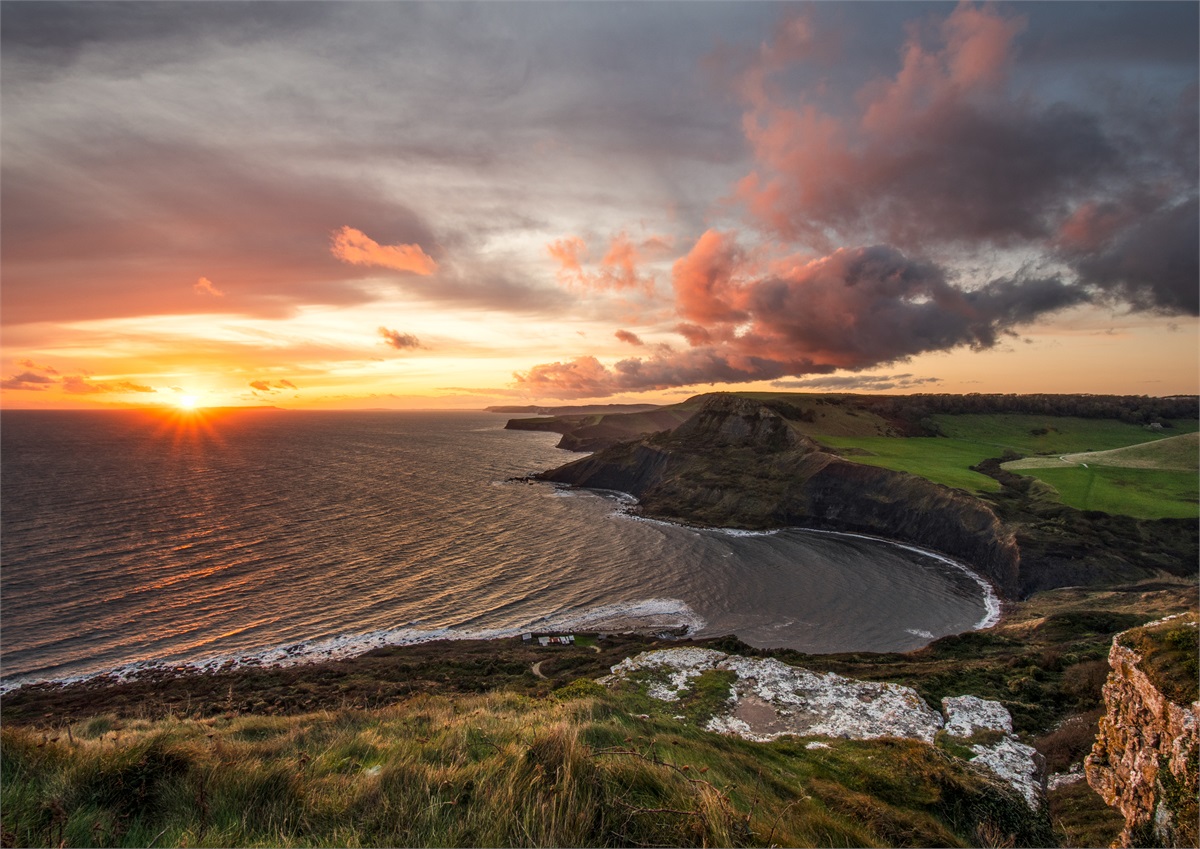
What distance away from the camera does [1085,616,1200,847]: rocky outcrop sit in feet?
25.5

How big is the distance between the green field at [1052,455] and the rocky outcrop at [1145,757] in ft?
191

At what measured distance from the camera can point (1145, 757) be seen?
8758 millimetres

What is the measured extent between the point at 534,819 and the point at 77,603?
53.1 m

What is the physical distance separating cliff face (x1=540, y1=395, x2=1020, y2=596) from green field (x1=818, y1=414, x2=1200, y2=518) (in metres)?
5.14

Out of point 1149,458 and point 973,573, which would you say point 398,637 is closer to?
point 973,573

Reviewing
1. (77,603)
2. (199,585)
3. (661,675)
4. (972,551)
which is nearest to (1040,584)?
(972,551)

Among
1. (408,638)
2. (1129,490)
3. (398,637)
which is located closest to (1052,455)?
(1129,490)

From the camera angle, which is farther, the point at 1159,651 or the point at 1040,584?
the point at 1040,584

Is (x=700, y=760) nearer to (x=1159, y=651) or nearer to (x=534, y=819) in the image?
(x=534, y=819)

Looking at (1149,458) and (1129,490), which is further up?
(1149,458)

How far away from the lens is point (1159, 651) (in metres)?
9.64

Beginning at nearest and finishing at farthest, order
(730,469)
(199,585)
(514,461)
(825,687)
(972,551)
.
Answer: (825,687)
(199,585)
(972,551)
(730,469)
(514,461)

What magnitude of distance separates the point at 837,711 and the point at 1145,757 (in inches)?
528

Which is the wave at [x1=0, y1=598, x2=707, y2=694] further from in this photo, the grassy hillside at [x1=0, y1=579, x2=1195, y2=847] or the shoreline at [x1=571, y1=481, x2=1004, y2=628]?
the shoreline at [x1=571, y1=481, x2=1004, y2=628]
